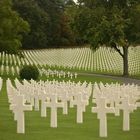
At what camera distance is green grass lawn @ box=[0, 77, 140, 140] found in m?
11.3

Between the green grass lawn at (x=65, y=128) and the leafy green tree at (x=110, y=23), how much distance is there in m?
34.5

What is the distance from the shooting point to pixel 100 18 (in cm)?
5150

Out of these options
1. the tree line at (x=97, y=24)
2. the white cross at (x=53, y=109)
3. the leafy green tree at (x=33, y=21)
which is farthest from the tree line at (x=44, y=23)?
the white cross at (x=53, y=109)

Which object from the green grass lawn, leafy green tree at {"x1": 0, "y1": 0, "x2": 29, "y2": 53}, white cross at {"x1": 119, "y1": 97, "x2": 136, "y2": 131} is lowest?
the green grass lawn

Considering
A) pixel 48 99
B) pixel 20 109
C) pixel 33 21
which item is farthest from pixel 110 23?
pixel 33 21

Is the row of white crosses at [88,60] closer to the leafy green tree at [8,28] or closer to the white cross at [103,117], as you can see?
the leafy green tree at [8,28]

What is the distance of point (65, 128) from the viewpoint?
12.5m

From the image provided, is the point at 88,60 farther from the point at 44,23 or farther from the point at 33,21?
the point at 44,23

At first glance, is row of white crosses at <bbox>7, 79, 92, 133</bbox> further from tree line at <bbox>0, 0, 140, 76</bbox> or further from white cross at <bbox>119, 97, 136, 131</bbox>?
tree line at <bbox>0, 0, 140, 76</bbox>

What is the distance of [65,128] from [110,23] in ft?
125

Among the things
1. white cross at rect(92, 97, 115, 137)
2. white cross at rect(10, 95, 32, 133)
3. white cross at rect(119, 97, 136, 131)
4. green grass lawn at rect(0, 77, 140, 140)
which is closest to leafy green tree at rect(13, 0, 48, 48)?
green grass lawn at rect(0, 77, 140, 140)

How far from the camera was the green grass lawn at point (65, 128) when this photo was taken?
11.3 m

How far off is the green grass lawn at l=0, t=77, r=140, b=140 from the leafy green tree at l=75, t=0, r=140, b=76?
34.5 metres

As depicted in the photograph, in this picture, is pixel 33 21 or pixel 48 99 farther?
pixel 33 21
